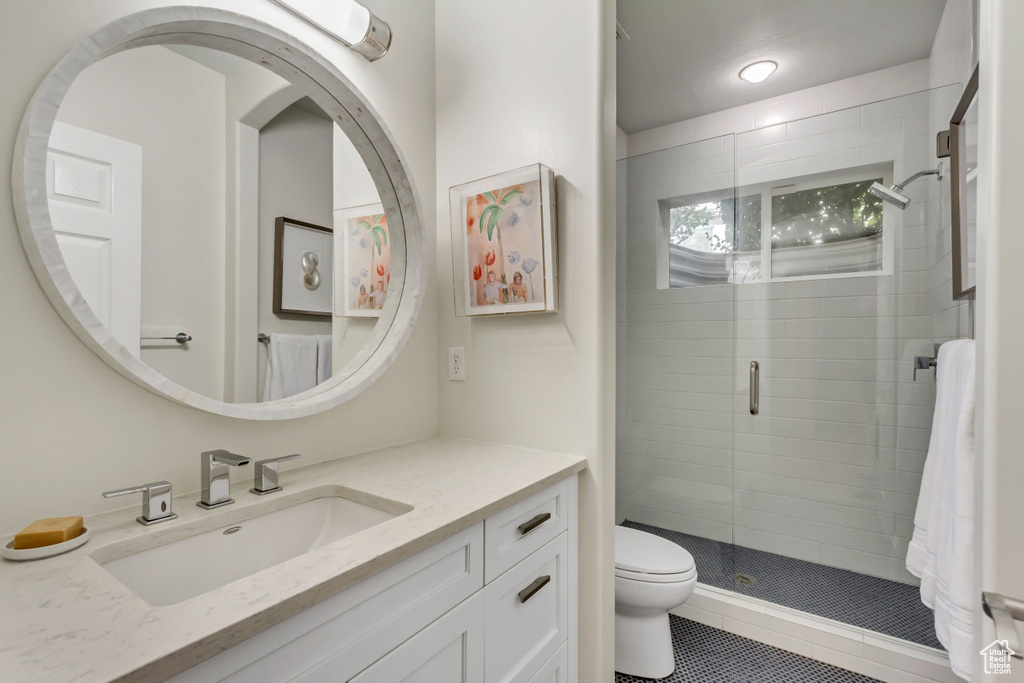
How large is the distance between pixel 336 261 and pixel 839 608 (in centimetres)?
228

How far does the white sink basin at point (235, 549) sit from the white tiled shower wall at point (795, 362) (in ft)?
5.89

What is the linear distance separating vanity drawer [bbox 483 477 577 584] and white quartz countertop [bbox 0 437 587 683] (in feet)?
0.14

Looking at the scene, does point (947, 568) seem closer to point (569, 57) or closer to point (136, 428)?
point (569, 57)

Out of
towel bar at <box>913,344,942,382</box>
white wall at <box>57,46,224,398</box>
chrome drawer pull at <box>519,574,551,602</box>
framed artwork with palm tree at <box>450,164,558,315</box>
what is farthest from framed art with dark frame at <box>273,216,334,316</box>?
towel bar at <box>913,344,942,382</box>

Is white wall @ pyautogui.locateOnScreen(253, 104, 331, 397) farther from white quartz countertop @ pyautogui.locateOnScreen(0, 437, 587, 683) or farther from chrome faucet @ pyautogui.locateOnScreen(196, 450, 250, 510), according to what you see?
white quartz countertop @ pyautogui.locateOnScreen(0, 437, 587, 683)

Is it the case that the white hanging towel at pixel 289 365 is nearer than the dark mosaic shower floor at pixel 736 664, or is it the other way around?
the white hanging towel at pixel 289 365

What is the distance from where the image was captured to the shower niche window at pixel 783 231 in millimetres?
2084

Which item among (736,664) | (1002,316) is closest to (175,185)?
(1002,316)

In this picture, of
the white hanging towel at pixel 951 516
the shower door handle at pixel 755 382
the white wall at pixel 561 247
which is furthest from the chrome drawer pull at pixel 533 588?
the shower door handle at pixel 755 382

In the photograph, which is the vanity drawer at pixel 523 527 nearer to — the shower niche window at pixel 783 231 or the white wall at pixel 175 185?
the white wall at pixel 175 185

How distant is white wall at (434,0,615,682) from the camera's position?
130cm

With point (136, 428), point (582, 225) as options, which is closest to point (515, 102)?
point (582, 225)

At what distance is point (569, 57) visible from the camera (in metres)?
1.33

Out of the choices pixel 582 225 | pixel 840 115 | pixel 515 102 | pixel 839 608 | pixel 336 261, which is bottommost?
pixel 839 608
